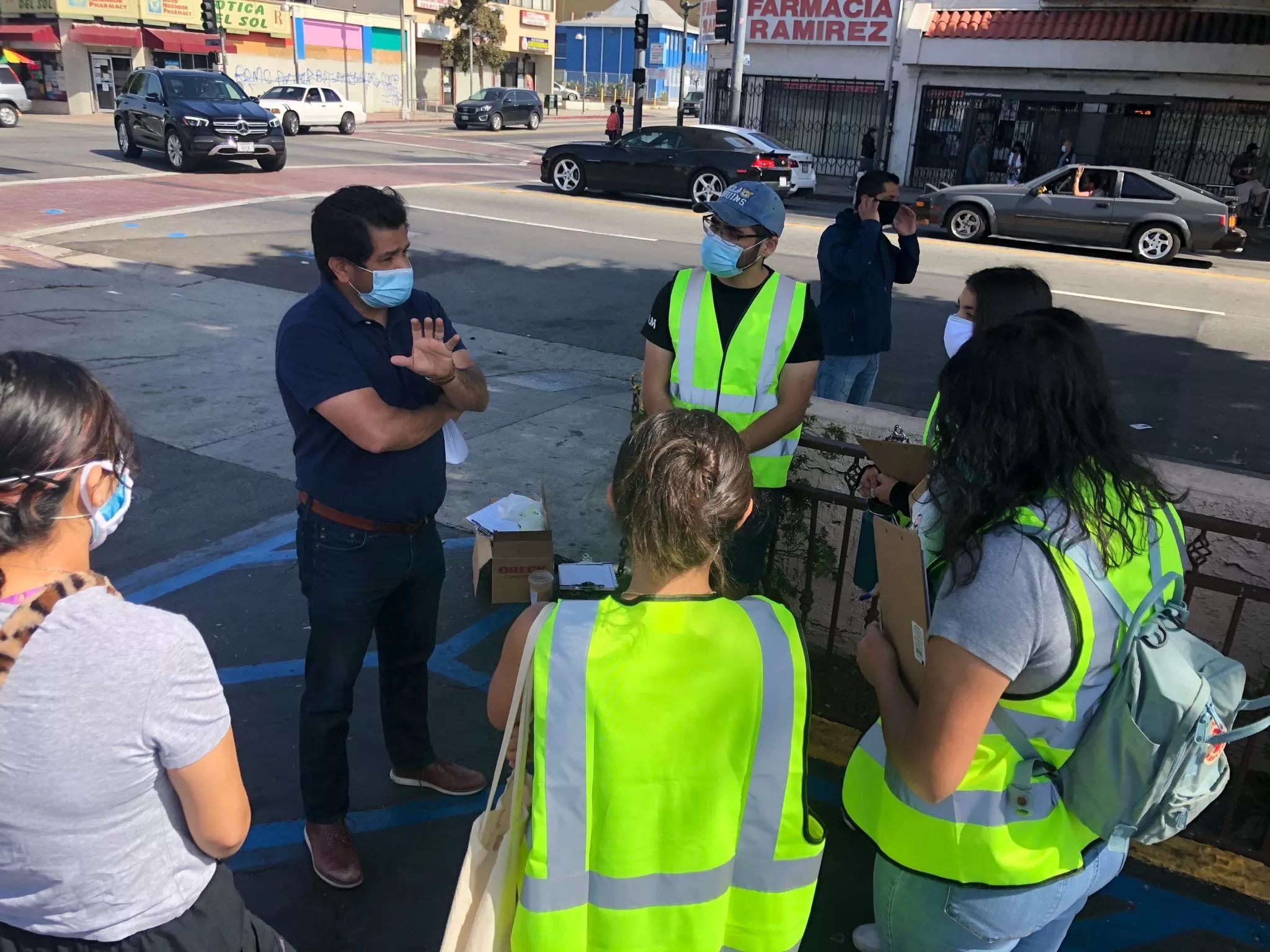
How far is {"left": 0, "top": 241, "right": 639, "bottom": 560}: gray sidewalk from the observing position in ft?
20.1

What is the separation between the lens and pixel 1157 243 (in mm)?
15305

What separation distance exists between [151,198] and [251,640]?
47.7 feet

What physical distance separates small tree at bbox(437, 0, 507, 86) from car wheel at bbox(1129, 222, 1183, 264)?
1717 inches

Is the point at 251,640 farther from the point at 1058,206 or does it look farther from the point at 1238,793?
the point at 1058,206

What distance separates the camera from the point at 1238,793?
124 inches

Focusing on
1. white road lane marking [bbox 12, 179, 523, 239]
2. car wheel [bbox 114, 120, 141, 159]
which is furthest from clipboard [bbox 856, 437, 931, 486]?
car wheel [bbox 114, 120, 141, 159]

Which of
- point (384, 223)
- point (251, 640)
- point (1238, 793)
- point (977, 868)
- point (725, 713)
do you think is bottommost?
point (251, 640)

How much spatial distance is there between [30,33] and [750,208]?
4395 centimetres

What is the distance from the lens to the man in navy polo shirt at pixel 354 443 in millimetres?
2670

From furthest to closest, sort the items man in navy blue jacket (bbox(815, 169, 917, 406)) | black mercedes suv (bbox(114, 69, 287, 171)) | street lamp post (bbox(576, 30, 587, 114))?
street lamp post (bbox(576, 30, 587, 114))
black mercedes suv (bbox(114, 69, 287, 171))
man in navy blue jacket (bbox(815, 169, 917, 406))

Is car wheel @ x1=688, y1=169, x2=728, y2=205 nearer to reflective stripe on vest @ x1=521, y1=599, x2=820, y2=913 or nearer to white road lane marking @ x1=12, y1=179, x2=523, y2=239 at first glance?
white road lane marking @ x1=12, y1=179, x2=523, y2=239

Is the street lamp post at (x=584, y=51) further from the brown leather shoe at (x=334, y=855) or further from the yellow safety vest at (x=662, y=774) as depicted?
the yellow safety vest at (x=662, y=774)

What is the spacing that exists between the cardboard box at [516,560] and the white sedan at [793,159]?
1612 centimetres

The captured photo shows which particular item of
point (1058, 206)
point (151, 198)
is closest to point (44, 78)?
point (151, 198)
